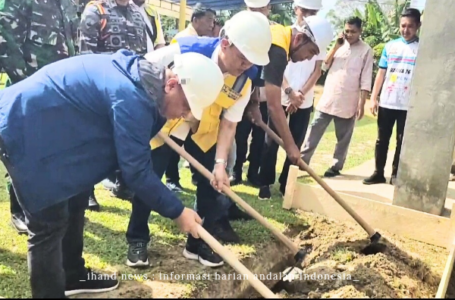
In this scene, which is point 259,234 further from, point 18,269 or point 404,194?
point 18,269

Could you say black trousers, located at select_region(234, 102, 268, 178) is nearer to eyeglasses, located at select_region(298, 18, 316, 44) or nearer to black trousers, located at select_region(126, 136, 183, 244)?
eyeglasses, located at select_region(298, 18, 316, 44)

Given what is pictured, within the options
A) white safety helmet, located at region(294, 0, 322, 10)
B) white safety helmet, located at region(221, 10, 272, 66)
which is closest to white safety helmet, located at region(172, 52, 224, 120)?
white safety helmet, located at region(221, 10, 272, 66)

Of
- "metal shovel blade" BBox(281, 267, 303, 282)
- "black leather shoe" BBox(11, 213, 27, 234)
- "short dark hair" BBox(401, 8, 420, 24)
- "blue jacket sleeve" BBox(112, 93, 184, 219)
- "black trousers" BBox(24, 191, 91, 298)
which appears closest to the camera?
"blue jacket sleeve" BBox(112, 93, 184, 219)

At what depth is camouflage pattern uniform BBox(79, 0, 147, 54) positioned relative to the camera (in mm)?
4172

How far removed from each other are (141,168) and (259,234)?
213 centimetres

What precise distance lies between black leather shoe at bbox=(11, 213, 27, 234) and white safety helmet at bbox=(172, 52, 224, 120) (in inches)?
79.5

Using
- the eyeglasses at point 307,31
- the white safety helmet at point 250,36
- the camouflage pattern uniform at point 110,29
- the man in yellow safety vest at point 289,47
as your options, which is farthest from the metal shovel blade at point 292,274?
the camouflage pattern uniform at point 110,29

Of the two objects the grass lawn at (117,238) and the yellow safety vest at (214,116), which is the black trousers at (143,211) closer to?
the yellow safety vest at (214,116)

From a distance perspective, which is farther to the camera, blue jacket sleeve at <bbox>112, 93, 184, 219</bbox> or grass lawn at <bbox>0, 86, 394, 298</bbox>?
grass lawn at <bbox>0, 86, 394, 298</bbox>

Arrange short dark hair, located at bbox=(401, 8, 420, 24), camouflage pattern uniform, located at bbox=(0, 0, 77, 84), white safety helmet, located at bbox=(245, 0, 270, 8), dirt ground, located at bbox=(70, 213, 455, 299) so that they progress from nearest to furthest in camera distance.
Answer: dirt ground, located at bbox=(70, 213, 455, 299) → camouflage pattern uniform, located at bbox=(0, 0, 77, 84) → white safety helmet, located at bbox=(245, 0, 270, 8) → short dark hair, located at bbox=(401, 8, 420, 24)

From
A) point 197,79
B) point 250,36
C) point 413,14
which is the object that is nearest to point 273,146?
point 413,14

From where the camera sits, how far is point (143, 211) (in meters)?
3.55

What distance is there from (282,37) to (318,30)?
30 cm

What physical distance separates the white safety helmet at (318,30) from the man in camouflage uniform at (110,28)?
4.45ft
